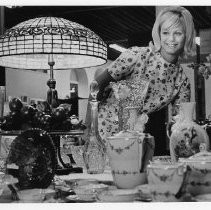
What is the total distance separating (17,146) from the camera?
3.79ft

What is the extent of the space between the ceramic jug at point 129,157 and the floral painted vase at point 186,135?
0.23 m

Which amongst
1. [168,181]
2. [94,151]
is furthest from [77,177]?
[168,181]

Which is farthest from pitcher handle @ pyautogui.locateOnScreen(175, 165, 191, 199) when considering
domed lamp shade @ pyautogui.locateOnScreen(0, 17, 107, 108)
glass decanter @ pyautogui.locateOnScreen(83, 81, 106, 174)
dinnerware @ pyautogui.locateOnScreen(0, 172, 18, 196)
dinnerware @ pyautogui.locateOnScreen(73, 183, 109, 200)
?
domed lamp shade @ pyautogui.locateOnScreen(0, 17, 107, 108)

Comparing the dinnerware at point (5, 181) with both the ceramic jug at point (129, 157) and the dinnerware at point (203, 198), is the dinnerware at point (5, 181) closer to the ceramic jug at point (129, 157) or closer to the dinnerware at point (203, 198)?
the ceramic jug at point (129, 157)

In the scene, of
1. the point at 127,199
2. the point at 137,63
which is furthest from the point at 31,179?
the point at 137,63

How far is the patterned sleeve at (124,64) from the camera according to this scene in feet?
6.84

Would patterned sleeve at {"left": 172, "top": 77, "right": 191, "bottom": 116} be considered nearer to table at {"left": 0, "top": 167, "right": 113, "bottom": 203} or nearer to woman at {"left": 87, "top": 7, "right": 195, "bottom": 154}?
woman at {"left": 87, "top": 7, "right": 195, "bottom": 154}

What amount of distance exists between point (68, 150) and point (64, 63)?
443 millimetres

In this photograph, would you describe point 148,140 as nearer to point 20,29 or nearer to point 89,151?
point 89,151

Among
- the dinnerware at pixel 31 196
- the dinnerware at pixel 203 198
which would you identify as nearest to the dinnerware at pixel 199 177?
the dinnerware at pixel 203 198

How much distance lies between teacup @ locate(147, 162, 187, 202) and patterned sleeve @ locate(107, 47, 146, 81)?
1.20 metres

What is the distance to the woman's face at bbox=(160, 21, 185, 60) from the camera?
2.04 meters
